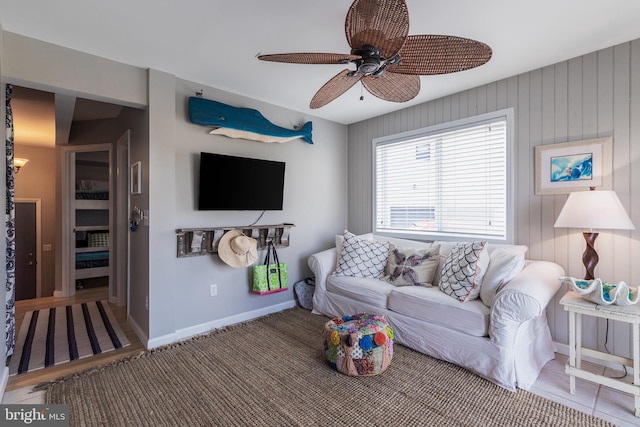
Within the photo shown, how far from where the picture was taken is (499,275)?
2.32m

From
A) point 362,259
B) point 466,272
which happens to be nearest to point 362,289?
point 362,259

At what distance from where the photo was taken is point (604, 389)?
207 cm

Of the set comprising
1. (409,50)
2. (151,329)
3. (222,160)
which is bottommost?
(151,329)

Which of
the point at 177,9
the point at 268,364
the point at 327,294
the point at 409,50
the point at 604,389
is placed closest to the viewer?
the point at 409,50

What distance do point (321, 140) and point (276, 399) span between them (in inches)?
120

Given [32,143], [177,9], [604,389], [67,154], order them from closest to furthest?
[177,9] < [604,389] < [67,154] < [32,143]

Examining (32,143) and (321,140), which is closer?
(321,140)

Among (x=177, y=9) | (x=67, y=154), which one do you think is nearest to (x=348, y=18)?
(x=177, y=9)

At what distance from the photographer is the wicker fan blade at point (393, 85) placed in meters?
1.91

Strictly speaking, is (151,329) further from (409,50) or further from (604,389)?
(604,389)

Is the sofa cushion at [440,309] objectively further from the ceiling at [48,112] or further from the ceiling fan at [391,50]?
the ceiling at [48,112]

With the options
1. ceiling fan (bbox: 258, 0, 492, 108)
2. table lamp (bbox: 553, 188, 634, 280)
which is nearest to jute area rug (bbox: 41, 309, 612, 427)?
table lamp (bbox: 553, 188, 634, 280)

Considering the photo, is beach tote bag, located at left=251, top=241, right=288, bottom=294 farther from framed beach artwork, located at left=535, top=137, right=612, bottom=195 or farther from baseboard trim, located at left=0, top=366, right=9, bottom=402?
framed beach artwork, located at left=535, top=137, right=612, bottom=195

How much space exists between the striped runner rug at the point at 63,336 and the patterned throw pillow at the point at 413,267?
2620 mm
